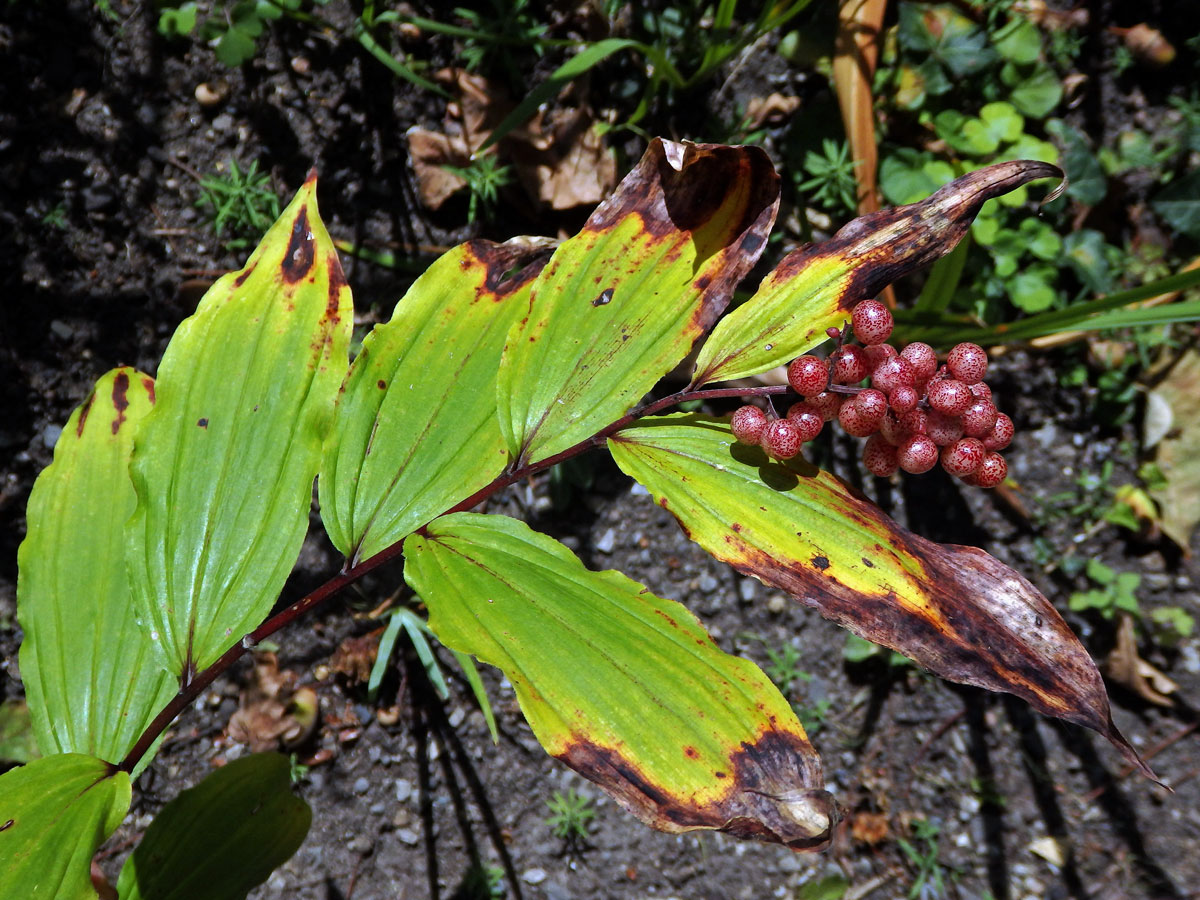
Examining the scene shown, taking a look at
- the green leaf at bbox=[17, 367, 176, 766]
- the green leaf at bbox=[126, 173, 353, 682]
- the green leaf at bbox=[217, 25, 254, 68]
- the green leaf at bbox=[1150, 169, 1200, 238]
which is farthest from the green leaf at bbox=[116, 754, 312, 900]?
the green leaf at bbox=[1150, 169, 1200, 238]

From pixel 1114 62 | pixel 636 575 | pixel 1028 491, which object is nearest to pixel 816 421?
pixel 636 575

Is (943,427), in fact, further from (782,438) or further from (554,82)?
(554,82)

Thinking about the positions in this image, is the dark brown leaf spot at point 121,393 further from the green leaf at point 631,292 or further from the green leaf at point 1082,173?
the green leaf at point 1082,173

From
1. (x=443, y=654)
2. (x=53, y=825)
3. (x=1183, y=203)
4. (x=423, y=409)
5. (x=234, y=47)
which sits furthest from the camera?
(x=1183, y=203)

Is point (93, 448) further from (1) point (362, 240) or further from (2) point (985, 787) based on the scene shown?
(2) point (985, 787)

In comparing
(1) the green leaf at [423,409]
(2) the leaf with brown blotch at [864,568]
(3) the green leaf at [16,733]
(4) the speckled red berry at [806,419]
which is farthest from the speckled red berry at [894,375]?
(3) the green leaf at [16,733]

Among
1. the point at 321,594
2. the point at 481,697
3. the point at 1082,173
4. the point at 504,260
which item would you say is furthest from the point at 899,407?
the point at 1082,173
